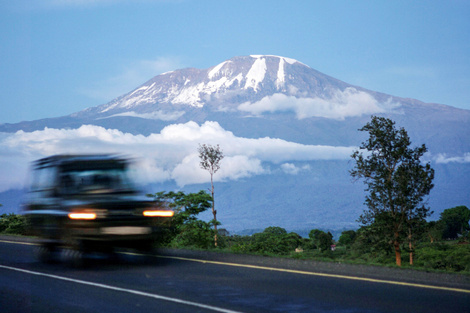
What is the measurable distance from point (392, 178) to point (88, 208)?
51.4 meters

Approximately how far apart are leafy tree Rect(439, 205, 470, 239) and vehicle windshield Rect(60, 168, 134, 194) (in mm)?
165475

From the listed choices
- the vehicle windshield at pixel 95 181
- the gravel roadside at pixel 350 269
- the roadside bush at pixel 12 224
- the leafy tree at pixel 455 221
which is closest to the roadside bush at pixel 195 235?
the gravel roadside at pixel 350 269

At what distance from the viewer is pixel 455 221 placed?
170 m

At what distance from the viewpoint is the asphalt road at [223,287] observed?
7570mm

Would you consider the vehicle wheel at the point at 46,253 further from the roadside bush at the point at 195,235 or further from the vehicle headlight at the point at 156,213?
the roadside bush at the point at 195,235

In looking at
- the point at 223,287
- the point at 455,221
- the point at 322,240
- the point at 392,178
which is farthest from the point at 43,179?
the point at 455,221

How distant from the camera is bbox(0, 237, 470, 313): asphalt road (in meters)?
7.57

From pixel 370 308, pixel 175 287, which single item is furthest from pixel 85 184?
pixel 370 308

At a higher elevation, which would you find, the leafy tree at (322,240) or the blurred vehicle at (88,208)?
the blurred vehicle at (88,208)

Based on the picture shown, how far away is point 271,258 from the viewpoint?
41.5 ft

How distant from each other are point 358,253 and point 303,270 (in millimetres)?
90649

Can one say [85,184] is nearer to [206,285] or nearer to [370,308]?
[206,285]

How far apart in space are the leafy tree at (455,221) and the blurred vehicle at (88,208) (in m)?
166

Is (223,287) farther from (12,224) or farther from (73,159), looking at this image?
(12,224)
